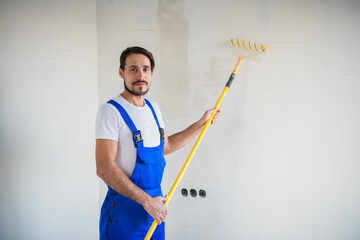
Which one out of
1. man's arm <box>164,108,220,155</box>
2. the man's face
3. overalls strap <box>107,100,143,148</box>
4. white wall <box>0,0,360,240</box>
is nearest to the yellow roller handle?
man's arm <box>164,108,220,155</box>

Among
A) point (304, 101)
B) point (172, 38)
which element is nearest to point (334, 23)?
point (304, 101)

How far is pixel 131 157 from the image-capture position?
1.17 metres

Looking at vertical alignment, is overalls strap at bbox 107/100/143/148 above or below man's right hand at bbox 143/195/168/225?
above

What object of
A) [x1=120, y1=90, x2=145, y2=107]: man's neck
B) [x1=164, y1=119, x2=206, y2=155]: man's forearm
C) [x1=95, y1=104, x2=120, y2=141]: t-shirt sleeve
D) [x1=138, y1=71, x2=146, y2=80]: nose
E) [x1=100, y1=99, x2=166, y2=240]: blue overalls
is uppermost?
[x1=138, y1=71, x2=146, y2=80]: nose

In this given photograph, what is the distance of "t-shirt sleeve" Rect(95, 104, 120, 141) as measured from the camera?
1.11 m

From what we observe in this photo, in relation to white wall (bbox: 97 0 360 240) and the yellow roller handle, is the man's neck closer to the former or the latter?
the yellow roller handle

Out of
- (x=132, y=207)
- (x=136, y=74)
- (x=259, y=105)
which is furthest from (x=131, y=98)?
(x=259, y=105)

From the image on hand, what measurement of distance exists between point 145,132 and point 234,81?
0.78 meters

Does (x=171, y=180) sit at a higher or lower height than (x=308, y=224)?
higher

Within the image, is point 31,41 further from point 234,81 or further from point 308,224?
point 308,224

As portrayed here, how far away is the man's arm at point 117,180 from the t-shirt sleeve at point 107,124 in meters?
0.02

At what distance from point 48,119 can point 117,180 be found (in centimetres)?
85

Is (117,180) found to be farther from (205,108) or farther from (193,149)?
(205,108)

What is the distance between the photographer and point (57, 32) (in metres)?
1.68
